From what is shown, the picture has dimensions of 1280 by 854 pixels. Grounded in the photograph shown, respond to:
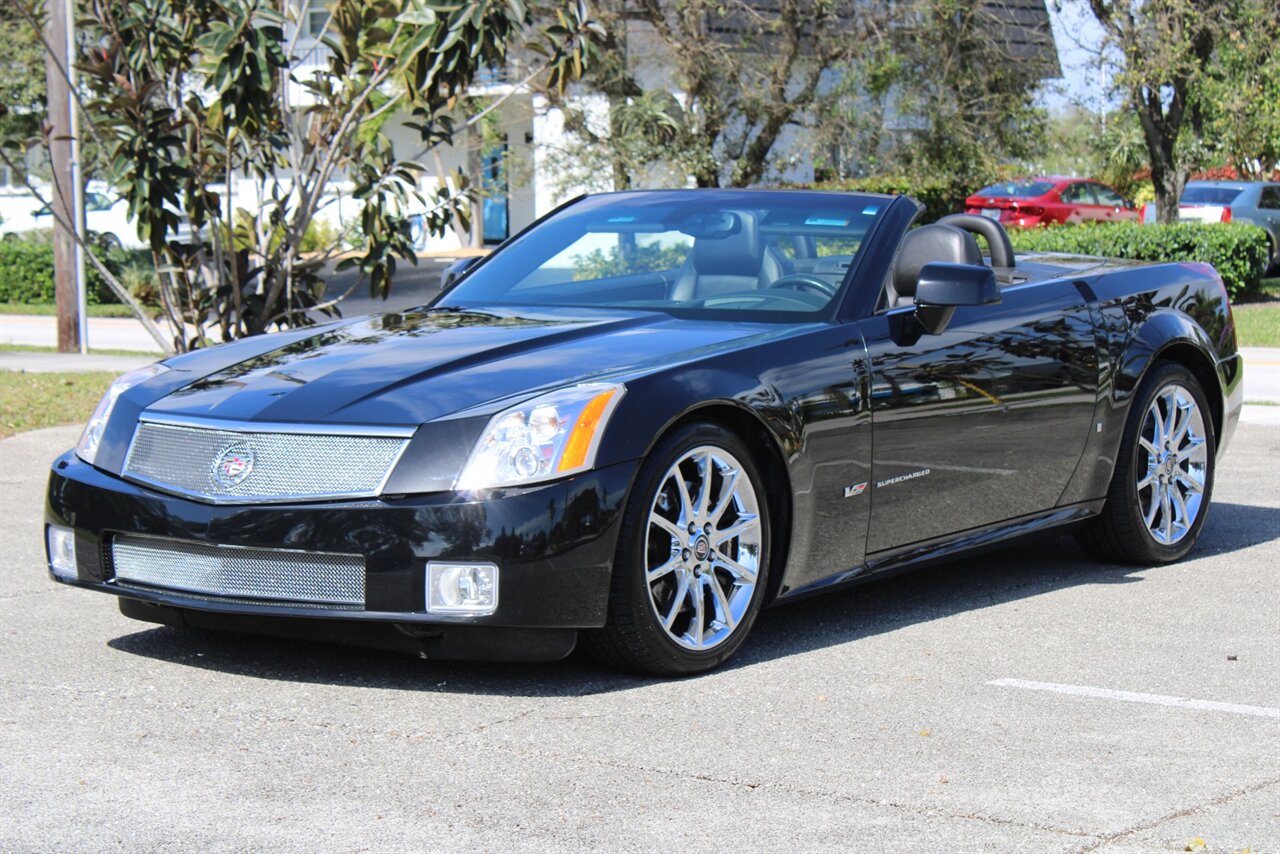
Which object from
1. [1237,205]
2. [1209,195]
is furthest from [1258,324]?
[1209,195]

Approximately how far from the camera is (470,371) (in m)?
5.29

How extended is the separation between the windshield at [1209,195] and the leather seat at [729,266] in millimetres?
26512

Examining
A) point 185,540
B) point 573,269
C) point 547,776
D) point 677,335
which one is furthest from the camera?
point 573,269

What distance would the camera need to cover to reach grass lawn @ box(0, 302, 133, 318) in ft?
82.0

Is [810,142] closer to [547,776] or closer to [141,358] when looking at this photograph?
[141,358]

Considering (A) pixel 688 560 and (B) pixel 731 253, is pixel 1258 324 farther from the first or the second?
(A) pixel 688 560

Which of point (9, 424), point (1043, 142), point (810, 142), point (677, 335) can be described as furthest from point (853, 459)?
point (1043, 142)

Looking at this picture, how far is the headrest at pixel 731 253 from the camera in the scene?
20.6ft

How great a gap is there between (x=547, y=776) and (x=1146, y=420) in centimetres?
368

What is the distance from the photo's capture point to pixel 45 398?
12.9 meters

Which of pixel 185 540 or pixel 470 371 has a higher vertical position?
pixel 470 371

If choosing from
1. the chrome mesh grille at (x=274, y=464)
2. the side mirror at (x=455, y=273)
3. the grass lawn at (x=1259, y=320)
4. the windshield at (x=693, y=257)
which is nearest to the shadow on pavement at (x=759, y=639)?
the chrome mesh grille at (x=274, y=464)

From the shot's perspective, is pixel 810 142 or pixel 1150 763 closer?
pixel 1150 763

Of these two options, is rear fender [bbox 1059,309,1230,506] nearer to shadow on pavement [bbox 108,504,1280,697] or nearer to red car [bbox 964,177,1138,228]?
shadow on pavement [bbox 108,504,1280,697]
